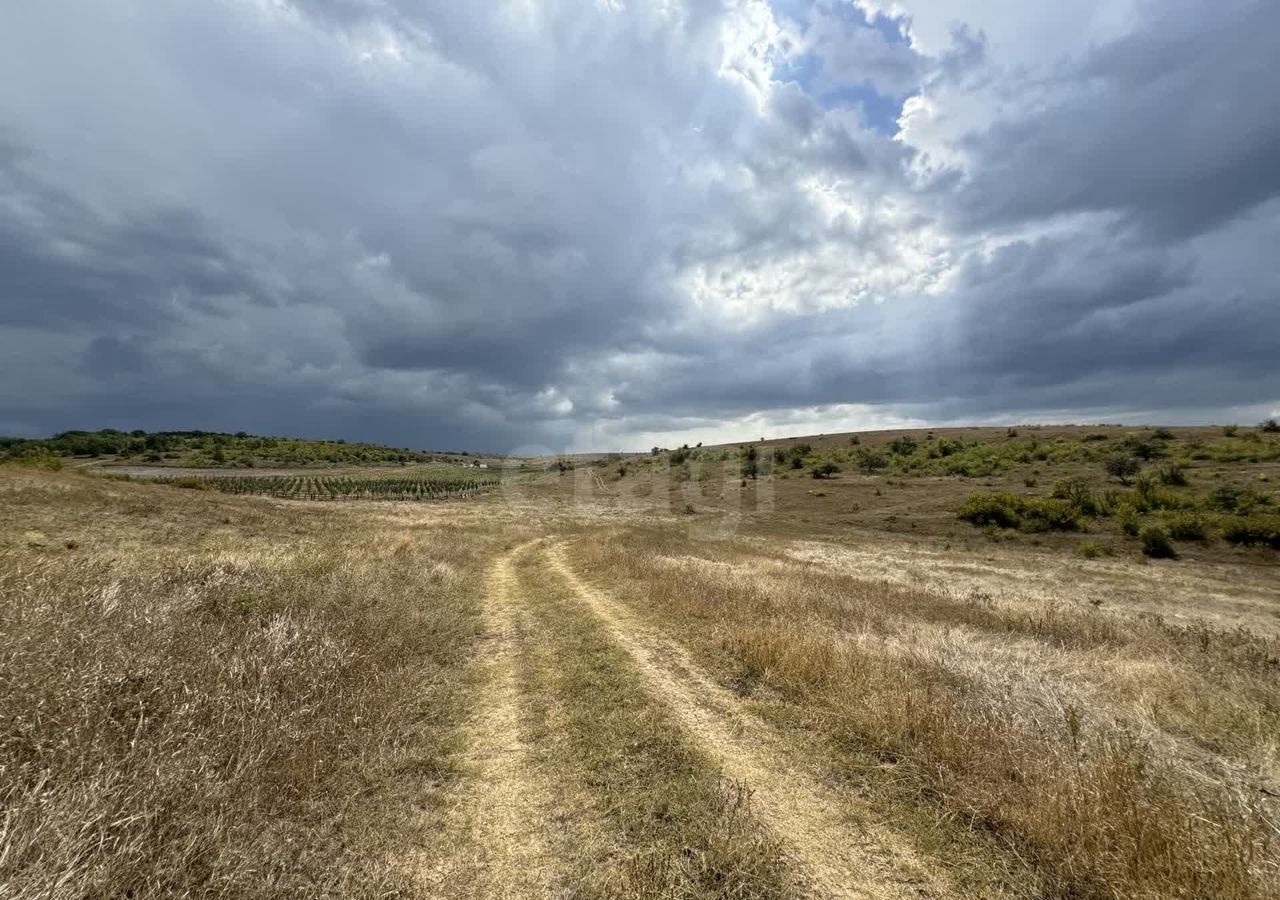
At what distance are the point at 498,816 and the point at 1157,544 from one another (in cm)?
4309

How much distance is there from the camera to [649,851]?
4672 millimetres

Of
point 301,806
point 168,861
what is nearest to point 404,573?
point 301,806

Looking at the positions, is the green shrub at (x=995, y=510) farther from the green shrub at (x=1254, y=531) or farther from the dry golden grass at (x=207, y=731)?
the dry golden grass at (x=207, y=731)

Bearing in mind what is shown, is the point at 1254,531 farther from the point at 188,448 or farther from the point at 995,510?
the point at 188,448

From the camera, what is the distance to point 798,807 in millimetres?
5438

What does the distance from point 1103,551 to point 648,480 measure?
58703 mm

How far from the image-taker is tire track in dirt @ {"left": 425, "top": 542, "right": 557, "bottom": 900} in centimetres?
436

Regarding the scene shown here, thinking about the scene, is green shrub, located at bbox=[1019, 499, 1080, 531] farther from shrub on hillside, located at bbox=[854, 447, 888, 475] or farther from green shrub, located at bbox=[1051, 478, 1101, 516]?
shrub on hillside, located at bbox=[854, 447, 888, 475]

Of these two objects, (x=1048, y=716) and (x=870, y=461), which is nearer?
(x=1048, y=716)

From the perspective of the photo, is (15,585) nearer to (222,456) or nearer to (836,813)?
(836,813)

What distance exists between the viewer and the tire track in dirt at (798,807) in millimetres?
4469

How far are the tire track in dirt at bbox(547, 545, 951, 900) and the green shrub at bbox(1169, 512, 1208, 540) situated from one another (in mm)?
41226

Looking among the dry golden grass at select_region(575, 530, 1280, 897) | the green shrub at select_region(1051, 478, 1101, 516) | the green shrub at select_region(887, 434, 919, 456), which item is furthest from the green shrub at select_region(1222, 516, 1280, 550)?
the green shrub at select_region(887, 434, 919, 456)

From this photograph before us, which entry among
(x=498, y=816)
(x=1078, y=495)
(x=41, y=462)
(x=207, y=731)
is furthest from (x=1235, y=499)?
(x=41, y=462)
